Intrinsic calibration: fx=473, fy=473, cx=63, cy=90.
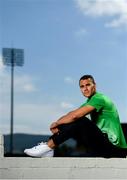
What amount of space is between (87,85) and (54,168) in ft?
3.42

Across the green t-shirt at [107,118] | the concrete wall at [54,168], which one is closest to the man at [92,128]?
the green t-shirt at [107,118]

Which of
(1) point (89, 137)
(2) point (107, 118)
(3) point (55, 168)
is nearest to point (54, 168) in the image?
(3) point (55, 168)

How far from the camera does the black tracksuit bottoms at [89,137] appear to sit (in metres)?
4.71

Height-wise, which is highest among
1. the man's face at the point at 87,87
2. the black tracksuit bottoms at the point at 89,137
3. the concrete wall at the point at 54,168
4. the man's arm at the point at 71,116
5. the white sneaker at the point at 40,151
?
the man's face at the point at 87,87

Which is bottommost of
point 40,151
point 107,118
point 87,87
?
point 40,151

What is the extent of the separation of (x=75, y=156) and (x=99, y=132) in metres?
0.37

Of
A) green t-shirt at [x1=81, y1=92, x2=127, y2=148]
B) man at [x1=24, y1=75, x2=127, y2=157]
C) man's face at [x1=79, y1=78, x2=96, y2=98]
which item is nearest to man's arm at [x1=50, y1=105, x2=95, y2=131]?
man at [x1=24, y1=75, x2=127, y2=157]

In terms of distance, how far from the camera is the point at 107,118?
16.9 ft

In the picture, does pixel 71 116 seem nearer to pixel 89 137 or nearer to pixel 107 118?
pixel 89 137

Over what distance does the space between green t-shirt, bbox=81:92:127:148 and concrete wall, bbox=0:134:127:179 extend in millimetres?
333

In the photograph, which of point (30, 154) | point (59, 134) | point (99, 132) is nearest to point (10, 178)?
point (30, 154)

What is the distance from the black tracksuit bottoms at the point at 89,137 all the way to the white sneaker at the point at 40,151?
12cm

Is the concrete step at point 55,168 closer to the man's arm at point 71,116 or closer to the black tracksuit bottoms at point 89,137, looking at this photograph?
the black tracksuit bottoms at point 89,137

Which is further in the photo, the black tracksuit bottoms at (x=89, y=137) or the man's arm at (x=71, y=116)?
the man's arm at (x=71, y=116)
